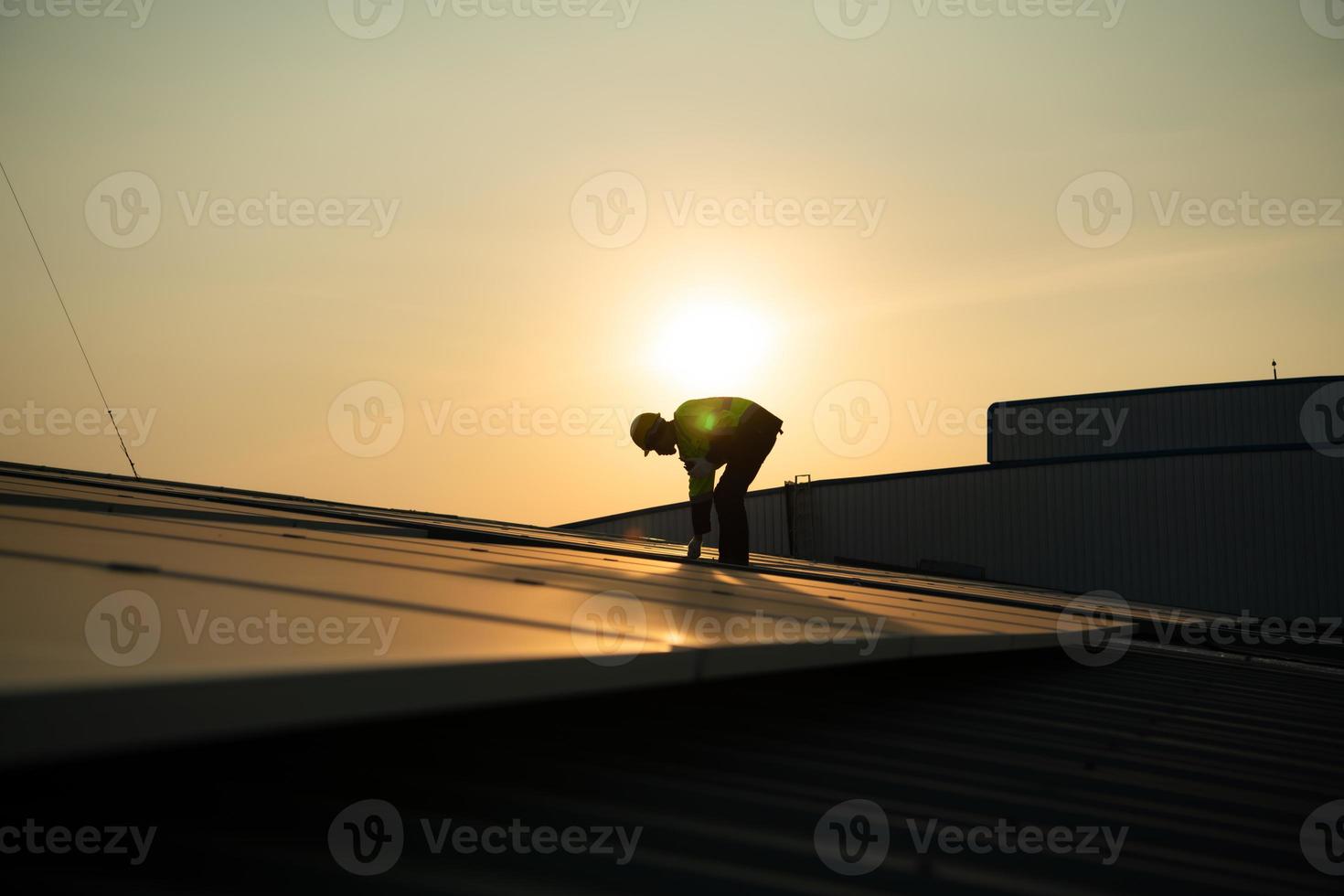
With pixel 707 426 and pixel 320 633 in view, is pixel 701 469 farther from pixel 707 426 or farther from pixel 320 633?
pixel 320 633

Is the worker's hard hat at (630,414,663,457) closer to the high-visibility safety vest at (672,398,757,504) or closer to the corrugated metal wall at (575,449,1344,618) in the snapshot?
the high-visibility safety vest at (672,398,757,504)

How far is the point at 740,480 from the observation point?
9383 mm

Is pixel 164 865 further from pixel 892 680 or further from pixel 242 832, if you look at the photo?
pixel 892 680

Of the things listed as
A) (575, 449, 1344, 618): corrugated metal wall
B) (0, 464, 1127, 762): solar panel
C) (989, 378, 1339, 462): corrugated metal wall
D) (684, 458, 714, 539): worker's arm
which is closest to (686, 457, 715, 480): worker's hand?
(684, 458, 714, 539): worker's arm

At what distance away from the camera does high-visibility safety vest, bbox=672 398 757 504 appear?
366 inches

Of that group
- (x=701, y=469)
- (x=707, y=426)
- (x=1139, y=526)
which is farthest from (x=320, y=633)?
(x=1139, y=526)

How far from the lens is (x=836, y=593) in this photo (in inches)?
238

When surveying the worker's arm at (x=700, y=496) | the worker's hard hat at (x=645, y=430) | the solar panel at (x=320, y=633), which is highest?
the worker's hard hat at (x=645, y=430)

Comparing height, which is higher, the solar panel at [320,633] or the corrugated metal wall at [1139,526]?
the corrugated metal wall at [1139,526]

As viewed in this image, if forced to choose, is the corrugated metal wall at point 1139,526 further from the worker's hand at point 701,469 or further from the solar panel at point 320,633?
the solar panel at point 320,633

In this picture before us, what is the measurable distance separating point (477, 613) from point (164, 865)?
1.05m

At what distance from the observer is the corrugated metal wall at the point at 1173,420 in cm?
2577

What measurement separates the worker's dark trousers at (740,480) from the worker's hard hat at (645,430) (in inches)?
28.6

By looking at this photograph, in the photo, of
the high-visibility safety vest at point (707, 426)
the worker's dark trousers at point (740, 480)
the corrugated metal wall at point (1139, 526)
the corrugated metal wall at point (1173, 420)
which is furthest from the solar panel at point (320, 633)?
the corrugated metal wall at point (1173, 420)
